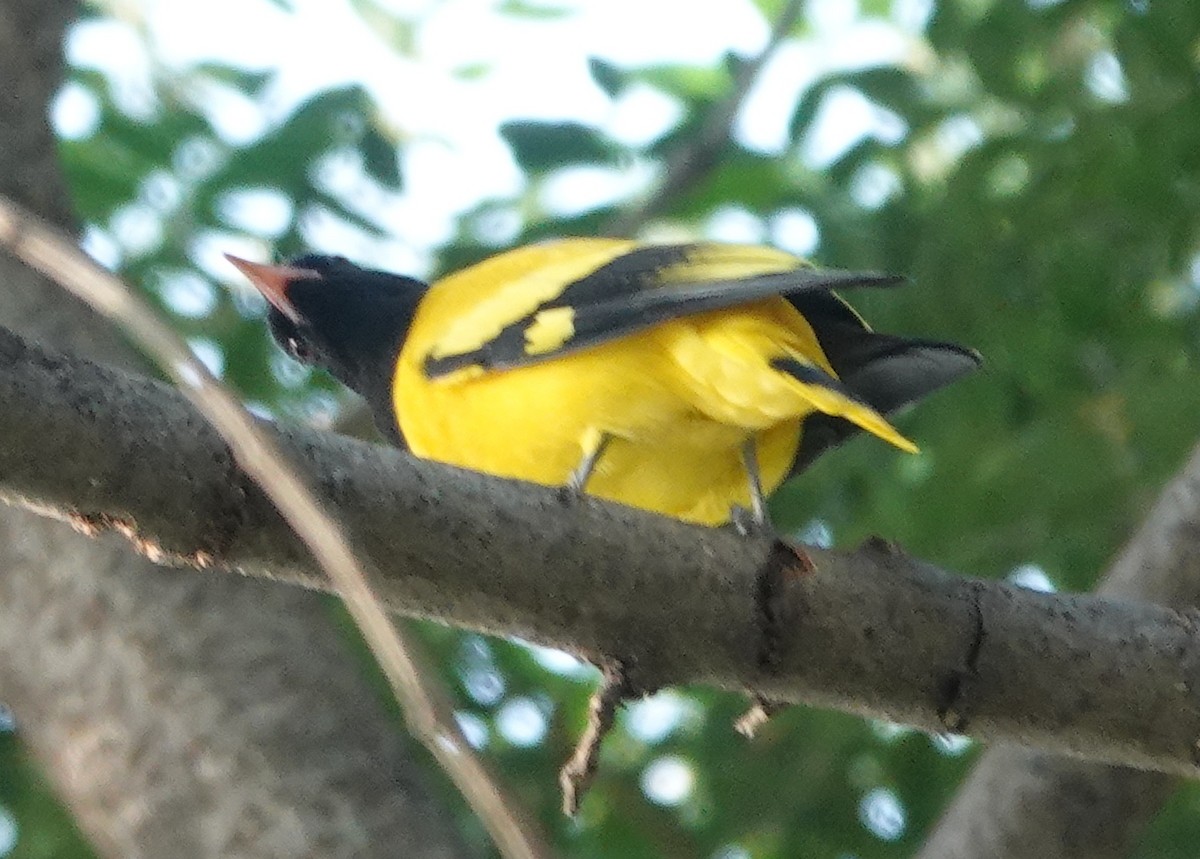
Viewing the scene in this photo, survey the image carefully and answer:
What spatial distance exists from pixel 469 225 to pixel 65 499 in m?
2.41

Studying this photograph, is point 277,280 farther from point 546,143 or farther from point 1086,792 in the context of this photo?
point 1086,792

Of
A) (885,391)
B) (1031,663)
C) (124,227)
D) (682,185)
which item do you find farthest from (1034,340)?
(124,227)

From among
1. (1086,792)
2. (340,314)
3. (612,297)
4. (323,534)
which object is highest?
(323,534)

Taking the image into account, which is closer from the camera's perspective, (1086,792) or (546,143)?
(1086,792)

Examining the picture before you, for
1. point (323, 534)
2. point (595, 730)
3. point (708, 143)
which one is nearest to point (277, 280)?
point (708, 143)

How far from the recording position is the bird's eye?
10.8 feet

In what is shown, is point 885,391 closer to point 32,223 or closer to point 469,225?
point 469,225

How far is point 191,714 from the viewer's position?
2.57 meters

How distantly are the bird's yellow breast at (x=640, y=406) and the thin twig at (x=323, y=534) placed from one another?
149 centimetres

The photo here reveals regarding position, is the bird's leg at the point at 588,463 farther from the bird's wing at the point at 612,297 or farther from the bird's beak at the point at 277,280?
the bird's beak at the point at 277,280

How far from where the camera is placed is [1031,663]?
1.74 meters

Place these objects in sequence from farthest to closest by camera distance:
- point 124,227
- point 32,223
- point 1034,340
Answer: point 124,227
point 1034,340
point 32,223

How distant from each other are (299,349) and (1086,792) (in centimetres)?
178

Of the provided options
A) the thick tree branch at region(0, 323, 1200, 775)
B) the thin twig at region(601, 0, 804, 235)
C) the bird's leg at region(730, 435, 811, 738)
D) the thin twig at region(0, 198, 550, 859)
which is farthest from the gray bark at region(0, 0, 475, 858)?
the thin twig at region(0, 198, 550, 859)
